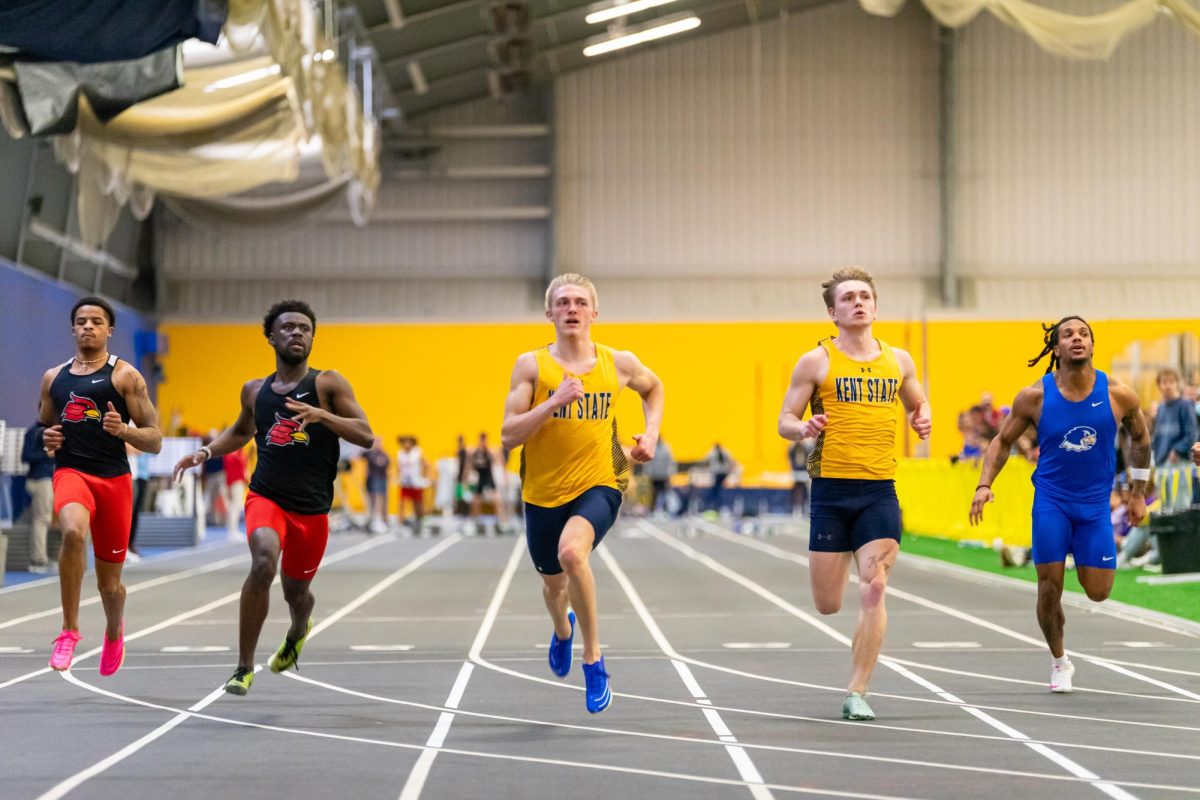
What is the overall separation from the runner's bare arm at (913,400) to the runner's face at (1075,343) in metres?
1.05

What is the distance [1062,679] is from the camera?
850 centimetres

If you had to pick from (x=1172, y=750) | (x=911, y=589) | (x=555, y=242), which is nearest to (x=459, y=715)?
Answer: (x=1172, y=750)

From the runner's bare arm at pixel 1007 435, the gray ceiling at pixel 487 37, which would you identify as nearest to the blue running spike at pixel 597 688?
the runner's bare arm at pixel 1007 435

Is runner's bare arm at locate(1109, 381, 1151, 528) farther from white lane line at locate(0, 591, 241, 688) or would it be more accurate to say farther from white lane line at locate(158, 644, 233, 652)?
white lane line at locate(0, 591, 241, 688)

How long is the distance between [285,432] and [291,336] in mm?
450

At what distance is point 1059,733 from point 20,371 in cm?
2332

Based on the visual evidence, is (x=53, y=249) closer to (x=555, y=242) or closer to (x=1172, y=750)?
(x=555, y=242)

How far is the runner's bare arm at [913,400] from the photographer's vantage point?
7816 millimetres

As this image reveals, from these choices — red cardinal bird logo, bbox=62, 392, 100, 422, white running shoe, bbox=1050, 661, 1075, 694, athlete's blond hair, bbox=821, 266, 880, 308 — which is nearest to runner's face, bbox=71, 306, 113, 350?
red cardinal bird logo, bbox=62, 392, 100, 422

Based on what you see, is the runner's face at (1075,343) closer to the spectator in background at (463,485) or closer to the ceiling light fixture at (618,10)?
the spectator in background at (463,485)

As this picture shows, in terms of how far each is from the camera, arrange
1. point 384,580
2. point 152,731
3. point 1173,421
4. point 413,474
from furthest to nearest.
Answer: point 413,474 < point 384,580 < point 1173,421 < point 152,731

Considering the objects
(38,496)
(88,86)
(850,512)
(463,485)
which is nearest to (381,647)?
(850,512)

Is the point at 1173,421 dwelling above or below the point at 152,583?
above

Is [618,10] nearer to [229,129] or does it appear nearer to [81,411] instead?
[229,129]
